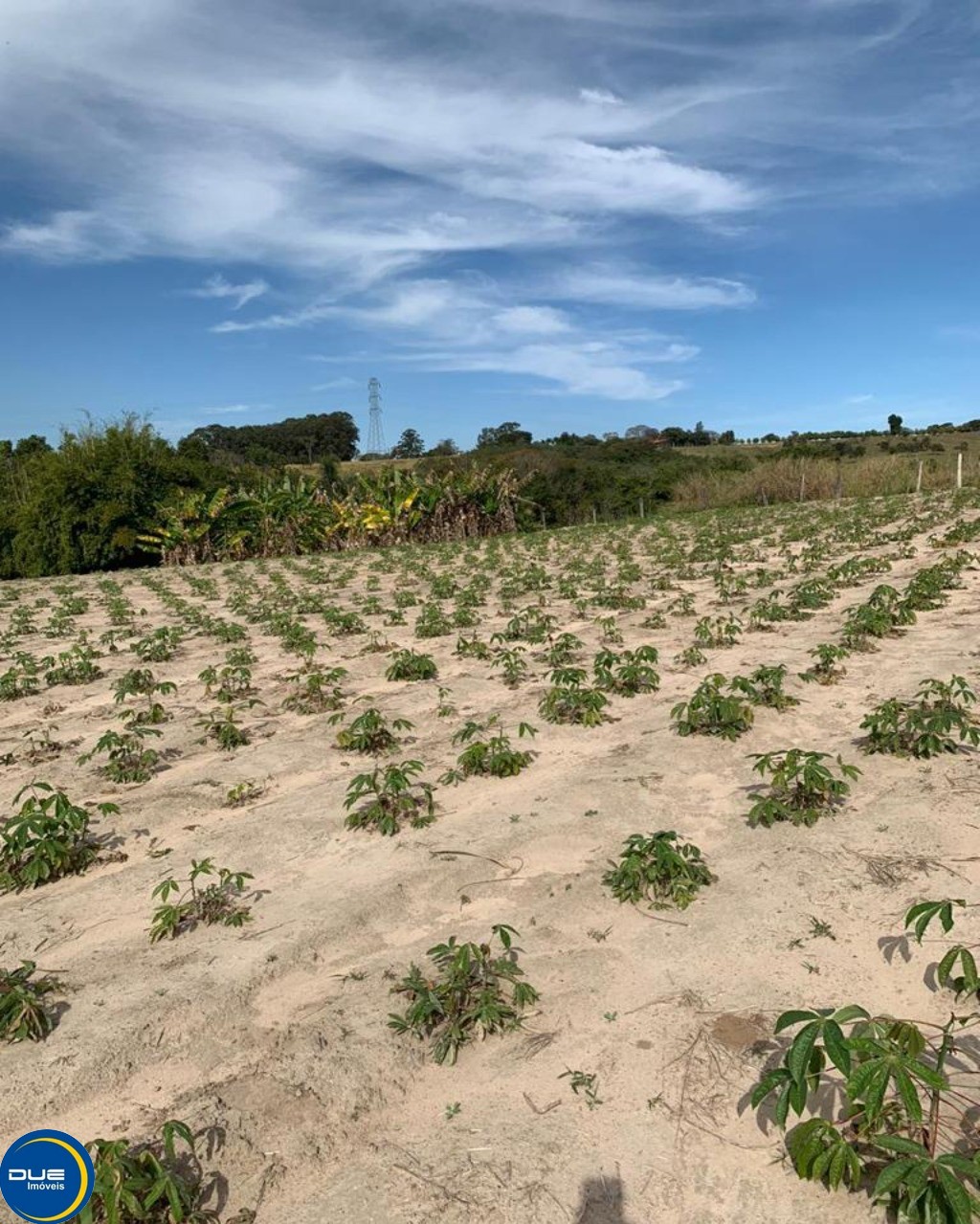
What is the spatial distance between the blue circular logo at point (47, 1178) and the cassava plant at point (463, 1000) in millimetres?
1116

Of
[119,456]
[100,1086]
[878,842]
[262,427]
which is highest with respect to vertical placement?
[262,427]

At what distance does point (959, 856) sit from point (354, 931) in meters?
2.84

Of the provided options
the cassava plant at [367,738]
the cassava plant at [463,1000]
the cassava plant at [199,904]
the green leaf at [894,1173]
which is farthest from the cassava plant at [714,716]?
the green leaf at [894,1173]

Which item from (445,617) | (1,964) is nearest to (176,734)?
(1,964)

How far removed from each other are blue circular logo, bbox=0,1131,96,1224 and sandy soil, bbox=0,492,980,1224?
400 millimetres

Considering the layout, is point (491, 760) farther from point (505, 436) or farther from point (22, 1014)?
point (505, 436)

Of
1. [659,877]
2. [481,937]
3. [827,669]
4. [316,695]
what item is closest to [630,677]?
[827,669]

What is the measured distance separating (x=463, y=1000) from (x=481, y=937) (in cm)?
51

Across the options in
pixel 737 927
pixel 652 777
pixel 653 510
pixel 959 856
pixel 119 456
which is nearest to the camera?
pixel 737 927

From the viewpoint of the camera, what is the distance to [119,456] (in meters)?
29.4

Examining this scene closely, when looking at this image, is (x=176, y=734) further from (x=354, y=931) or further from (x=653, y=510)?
(x=653, y=510)

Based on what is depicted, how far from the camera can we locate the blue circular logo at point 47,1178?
2.19 m

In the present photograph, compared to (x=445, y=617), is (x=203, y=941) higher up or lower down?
lower down

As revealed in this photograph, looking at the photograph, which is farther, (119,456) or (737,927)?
(119,456)
